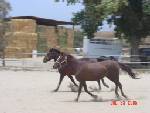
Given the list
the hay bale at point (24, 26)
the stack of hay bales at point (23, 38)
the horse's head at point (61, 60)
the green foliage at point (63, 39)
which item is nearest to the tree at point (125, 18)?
the stack of hay bales at point (23, 38)

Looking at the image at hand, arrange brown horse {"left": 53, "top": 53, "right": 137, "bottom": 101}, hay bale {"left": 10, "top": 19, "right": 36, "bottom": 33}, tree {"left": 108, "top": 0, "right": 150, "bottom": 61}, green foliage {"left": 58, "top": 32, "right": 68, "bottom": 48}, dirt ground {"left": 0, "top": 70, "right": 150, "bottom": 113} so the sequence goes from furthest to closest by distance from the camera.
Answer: green foliage {"left": 58, "top": 32, "right": 68, "bottom": 48}, hay bale {"left": 10, "top": 19, "right": 36, "bottom": 33}, tree {"left": 108, "top": 0, "right": 150, "bottom": 61}, brown horse {"left": 53, "top": 53, "right": 137, "bottom": 101}, dirt ground {"left": 0, "top": 70, "right": 150, "bottom": 113}

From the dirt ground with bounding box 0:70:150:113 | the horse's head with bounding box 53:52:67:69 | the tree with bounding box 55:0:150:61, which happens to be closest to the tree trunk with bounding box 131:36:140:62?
the tree with bounding box 55:0:150:61

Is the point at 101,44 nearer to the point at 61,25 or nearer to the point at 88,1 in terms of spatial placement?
the point at 88,1

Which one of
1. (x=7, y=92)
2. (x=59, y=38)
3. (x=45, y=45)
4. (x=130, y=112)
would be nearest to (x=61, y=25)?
(x=59, y=38)

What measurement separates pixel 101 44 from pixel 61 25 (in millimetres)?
23401

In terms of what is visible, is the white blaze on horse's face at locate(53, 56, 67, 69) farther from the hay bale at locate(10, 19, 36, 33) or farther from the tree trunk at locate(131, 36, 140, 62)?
the hay bale at locate(10, 19, 36, 33)

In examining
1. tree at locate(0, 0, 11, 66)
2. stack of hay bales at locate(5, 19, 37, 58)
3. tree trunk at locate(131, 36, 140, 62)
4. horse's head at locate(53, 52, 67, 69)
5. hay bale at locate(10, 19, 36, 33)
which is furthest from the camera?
hay bale at locate(10, 19, 36, 33)

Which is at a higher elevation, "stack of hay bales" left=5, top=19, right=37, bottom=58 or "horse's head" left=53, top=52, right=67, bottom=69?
"horse's head" left=53, top=52, right=67, bottom=69

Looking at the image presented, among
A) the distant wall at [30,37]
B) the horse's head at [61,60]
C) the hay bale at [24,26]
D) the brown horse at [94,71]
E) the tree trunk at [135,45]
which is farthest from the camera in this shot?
the hay bale at [24,26]

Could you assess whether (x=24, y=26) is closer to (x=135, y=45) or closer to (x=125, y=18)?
(x=135, y=45)

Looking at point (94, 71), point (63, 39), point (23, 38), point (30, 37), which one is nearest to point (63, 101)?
point (94, 71)

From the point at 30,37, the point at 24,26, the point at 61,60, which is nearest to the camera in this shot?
the point at 61,60

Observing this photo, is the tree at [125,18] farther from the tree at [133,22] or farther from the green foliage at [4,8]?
the green foliage at [4,8]

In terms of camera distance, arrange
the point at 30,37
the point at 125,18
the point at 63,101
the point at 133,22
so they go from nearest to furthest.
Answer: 1. the point at 63,101
2. the point at 133,22
3. the point at 125,18
4. the point at 30,37
